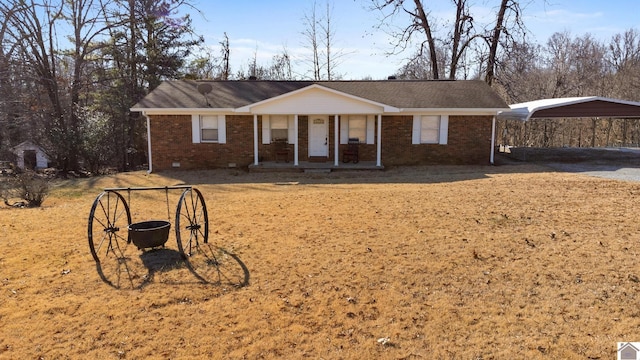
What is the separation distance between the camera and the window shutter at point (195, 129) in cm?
1638

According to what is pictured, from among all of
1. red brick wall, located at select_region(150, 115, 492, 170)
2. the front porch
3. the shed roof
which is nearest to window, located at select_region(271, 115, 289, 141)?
red brick wall, located at select_region(150, 115, 492, 170)

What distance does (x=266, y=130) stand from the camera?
16.8m

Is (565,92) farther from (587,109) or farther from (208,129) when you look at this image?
(208,129)

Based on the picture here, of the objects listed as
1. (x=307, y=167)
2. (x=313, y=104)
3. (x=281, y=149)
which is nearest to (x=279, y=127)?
(x=281, y=149)

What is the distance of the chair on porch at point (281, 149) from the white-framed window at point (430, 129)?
16.8ft

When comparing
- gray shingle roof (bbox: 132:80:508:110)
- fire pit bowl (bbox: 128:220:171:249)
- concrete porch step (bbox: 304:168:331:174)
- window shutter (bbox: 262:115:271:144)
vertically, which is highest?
gray shingle roof (bbox: 132:80:508:110)

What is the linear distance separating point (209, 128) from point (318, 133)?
4.41m

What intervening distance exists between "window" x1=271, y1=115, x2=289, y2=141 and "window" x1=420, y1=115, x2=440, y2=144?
18.0 ft

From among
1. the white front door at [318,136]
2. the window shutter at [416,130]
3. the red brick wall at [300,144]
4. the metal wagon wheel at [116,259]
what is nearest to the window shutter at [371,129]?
the red brick wall at [300,144]

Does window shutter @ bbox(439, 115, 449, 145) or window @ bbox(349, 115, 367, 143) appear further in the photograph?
window @ bbox(349, 115, 367, 143)

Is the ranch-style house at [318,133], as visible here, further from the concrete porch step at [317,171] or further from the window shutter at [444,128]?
the concrete porch step at [317,171]

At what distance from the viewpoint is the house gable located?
15414 millimetres

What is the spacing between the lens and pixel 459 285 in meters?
4.78

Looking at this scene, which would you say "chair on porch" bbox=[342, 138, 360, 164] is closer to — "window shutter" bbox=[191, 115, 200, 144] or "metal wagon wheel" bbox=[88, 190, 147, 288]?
"window shutter" bbox=[191, 115, 200, 144]
